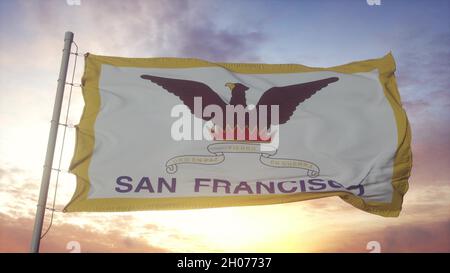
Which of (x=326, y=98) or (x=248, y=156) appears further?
(x=326, y=98)

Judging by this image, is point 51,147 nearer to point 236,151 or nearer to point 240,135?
point 236,151

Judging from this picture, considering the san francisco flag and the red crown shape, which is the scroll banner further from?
the red crown shape

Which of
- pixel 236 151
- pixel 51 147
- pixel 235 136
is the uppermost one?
pixel 235 136

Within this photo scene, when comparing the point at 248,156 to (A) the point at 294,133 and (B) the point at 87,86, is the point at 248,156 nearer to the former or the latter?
(A) the point at 294,133

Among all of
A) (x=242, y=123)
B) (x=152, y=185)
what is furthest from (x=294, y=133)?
(x=152, y=185)

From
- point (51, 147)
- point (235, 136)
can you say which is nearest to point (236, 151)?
point (235, 136)

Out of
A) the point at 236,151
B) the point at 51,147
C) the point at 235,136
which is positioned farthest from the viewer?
the point at 235,136

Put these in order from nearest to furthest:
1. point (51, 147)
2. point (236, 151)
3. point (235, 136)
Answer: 1. point (51, 147)
2. point (236, 151)
3. point (235, 136)
